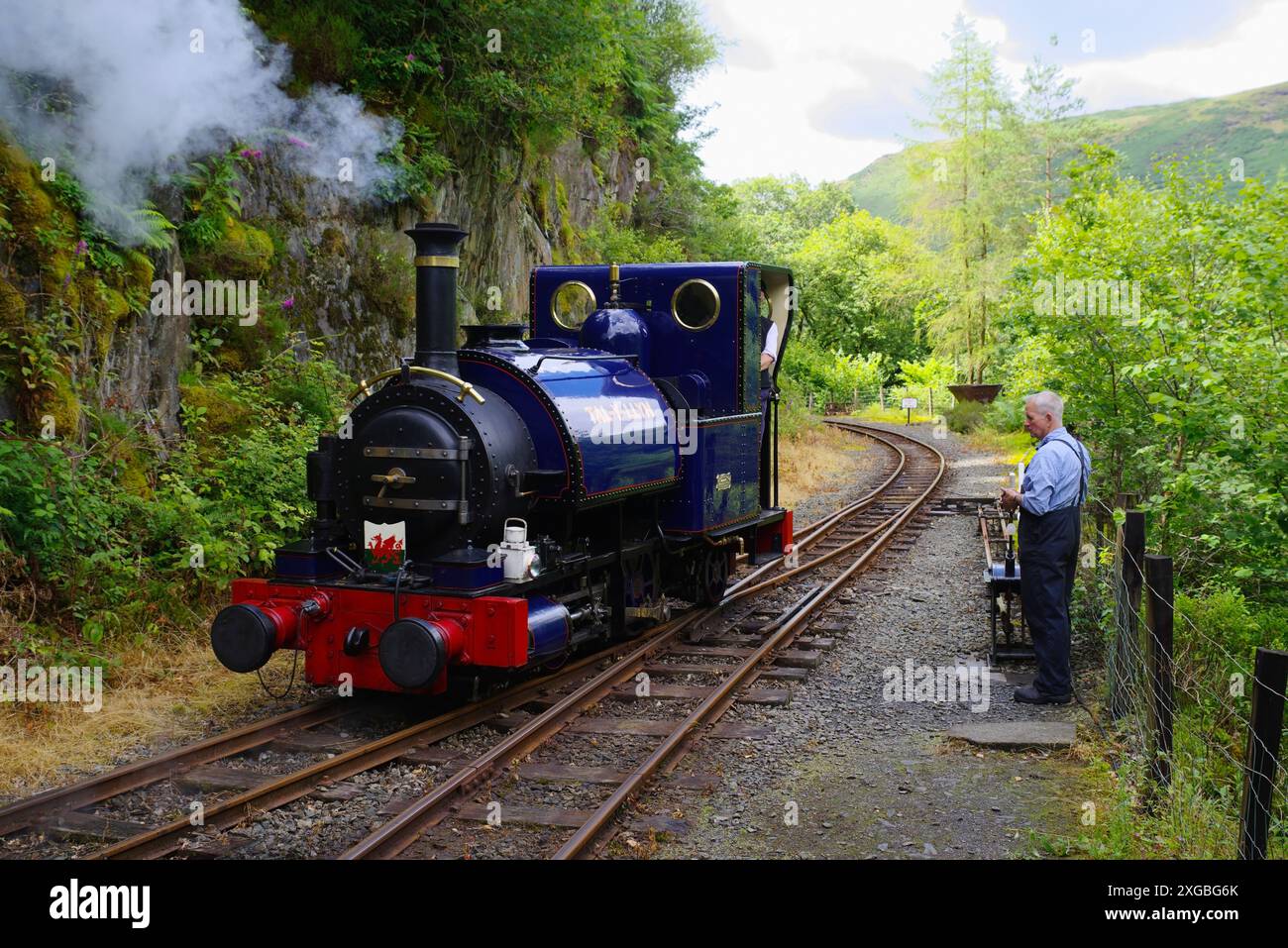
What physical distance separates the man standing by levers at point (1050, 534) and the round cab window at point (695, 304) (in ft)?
9.66

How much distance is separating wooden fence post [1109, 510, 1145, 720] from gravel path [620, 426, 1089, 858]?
0.32 meters

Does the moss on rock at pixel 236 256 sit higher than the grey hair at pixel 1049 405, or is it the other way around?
the moss on rock at pixel 236 256

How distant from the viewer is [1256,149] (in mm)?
156000

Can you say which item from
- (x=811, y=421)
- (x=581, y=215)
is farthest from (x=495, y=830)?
(x=811, y=421)

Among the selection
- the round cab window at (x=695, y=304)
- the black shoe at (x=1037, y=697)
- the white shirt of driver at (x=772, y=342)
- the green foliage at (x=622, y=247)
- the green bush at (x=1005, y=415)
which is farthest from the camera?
the green bush at (x=1005, y=415)

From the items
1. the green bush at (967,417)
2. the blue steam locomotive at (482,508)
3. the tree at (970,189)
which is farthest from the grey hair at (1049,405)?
the tree at (970,189)

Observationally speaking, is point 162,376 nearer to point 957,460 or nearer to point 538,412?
point 538,412

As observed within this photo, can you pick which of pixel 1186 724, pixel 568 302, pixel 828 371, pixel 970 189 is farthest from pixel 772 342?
pixel 828 371

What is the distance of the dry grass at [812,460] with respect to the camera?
2067cm

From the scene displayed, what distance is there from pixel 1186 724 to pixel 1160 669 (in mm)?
1262

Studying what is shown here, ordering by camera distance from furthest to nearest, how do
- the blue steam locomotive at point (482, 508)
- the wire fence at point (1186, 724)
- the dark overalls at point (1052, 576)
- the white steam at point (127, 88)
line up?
the white steam at point (127, 88) < the dark overalls at point (1052, 576) < the blue steam locomotive at point (482, 508) < the wire fence at point (1186, 724)

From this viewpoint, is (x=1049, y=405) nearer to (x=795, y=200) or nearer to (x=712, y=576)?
(x=712, y=576)

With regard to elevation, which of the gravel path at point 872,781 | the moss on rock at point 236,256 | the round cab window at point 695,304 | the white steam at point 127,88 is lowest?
the gravel path at point 872,781
